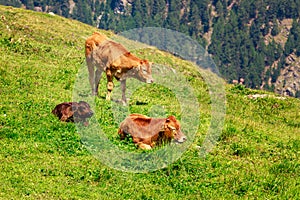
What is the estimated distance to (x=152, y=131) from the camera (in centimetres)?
1772

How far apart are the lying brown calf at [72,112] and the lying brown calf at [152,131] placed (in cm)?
209

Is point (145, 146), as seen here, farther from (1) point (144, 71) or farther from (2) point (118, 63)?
(2) point (118, 63)

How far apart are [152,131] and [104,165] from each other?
7.84ft

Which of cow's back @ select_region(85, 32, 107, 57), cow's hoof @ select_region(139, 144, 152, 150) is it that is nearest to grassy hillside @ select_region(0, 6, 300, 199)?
cow's hoof @ select_region(139, 144, 152, 150)

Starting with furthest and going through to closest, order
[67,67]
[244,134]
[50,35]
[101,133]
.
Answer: [50,35] < [67,67] < [244,134] < [101,133]

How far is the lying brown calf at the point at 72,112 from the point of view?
19438mm

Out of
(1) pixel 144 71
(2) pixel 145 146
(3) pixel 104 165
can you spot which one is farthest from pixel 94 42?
A: (3) pixel 104 165

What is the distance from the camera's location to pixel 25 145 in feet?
54.9

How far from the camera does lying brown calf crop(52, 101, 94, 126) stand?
63.8 feet

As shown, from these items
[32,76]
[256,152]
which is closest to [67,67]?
[32,76]

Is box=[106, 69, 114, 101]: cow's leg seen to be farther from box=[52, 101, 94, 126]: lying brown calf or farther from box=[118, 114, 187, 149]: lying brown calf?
box=[118, 114, 187, 149]: lying brown calf

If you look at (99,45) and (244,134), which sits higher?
(99,45)

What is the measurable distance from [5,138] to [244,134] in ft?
31.8

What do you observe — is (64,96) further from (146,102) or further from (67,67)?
(67,67)
